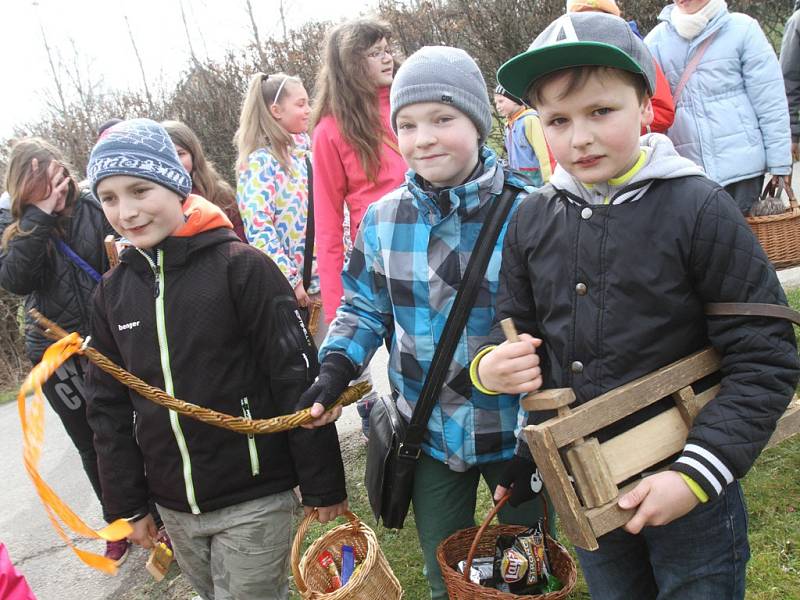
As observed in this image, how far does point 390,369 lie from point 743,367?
1108mm

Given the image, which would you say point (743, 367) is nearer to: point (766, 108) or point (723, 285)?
point (723, 285)

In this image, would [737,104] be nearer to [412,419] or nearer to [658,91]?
[658,91]

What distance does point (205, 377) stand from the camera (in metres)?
2.24

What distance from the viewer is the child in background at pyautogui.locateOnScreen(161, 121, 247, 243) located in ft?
13.2

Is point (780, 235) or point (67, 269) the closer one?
point (780, 235)

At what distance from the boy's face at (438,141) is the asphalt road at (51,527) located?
117 inches

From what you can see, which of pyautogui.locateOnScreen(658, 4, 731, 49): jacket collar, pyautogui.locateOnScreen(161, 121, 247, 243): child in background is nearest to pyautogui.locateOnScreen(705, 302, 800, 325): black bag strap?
pyautogui.locateOnScreen(658, 4, 731, 49): jacket collar

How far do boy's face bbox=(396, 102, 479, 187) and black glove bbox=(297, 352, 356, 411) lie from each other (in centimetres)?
61

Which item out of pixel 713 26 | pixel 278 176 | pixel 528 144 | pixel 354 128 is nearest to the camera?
pixel 354 128

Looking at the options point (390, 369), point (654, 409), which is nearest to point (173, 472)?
point (390, 369)

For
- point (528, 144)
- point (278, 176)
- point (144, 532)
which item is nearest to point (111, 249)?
point (278, 176)

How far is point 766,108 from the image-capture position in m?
3.45

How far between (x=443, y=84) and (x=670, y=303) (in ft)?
3.14

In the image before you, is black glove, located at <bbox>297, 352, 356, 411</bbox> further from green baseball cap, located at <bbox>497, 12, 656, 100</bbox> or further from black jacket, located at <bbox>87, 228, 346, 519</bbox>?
green baseball cap, located at <bbox>497, 12, 656, 100</bbox>
